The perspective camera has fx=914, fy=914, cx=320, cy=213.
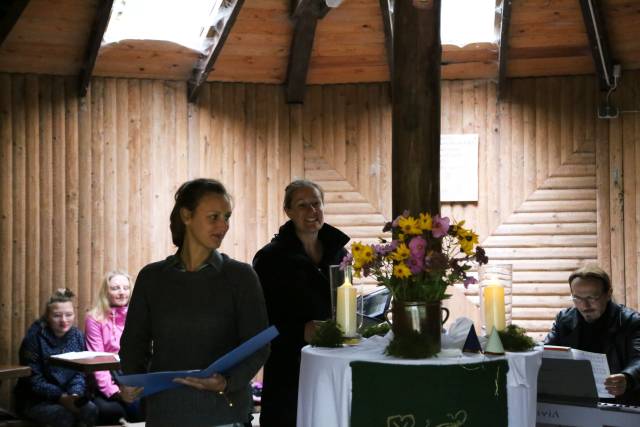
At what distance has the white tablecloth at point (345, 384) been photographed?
2768 mm

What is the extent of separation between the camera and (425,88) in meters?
3.68

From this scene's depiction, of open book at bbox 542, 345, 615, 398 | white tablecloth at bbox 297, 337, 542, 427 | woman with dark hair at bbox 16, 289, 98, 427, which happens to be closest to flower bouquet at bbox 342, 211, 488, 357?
white tablecloth at bbox 297, 337, 542, 427

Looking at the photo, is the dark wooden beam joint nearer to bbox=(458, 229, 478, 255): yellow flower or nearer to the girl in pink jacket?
the girl in pink jacket

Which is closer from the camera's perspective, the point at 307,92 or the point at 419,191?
the point at 419,191

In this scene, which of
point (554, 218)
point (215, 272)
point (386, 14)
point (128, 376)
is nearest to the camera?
point (128, 376)

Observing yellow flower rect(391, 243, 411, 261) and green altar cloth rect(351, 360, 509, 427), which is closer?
green altar cloth rect(351, 360, 509, 427)

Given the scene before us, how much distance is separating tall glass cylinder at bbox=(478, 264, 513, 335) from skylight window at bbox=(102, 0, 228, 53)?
424 centimetres

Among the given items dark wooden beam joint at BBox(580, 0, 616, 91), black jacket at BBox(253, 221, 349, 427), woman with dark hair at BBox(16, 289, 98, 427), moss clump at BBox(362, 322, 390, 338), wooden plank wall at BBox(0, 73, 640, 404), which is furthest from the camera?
wooden plank wall at BBox(0, 73, 640, 404)

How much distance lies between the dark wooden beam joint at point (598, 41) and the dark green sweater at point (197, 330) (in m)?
4.83

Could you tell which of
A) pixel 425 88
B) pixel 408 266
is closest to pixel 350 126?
pixel 425 88

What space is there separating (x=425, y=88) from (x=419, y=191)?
417 mm

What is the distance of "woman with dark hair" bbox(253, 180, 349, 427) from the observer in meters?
3.62

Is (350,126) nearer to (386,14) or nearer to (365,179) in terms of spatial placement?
(365,179)

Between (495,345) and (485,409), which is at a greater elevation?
(495,345)
